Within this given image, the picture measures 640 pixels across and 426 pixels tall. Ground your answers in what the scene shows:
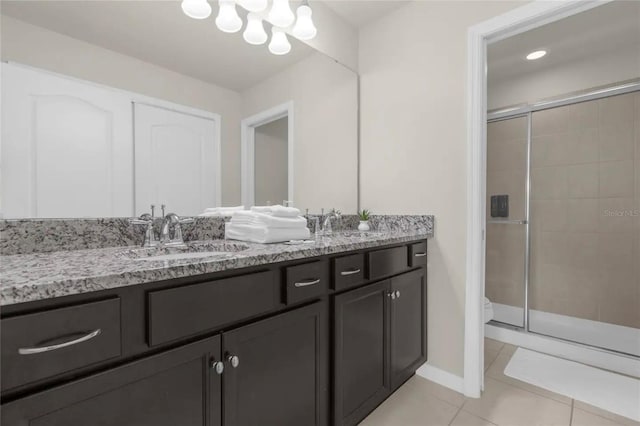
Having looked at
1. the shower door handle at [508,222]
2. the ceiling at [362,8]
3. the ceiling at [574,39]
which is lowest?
the shower door handle at [508,222]

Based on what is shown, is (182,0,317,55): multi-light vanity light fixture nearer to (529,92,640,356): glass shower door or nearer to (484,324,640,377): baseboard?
(529,92,640,356): glass shower door

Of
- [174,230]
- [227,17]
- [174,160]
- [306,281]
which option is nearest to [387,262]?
[306,281]

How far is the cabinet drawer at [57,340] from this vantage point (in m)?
0.55

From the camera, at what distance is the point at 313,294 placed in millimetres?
1145

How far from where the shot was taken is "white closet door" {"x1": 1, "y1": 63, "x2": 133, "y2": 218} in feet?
3.30

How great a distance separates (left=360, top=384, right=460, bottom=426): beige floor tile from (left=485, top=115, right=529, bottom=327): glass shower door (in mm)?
1467

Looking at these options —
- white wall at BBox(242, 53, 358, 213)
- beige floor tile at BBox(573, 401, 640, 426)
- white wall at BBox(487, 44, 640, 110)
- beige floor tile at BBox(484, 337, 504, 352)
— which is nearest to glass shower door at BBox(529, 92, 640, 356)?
white wall at BBox(487, 44, 640, 110)

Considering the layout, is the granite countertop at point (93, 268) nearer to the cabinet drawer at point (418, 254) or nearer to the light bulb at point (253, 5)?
the cabinet drawer at point (418, 254)

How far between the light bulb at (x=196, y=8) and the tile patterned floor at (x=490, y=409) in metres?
2.10

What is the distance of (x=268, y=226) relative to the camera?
1.30m

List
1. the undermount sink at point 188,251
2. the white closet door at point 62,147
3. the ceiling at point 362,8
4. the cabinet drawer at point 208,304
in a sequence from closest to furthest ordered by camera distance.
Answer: the cabinet drawer at point 208,304
the white closet door at point 62,147
the undermount sink at point 188,251
the ceiling at point 362,8

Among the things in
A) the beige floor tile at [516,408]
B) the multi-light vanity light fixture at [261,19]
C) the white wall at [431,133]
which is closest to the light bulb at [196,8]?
the multi-light vanity light fixture at [261,19]

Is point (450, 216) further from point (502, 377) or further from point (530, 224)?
point (530, 224)

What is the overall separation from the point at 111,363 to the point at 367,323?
100 cm
